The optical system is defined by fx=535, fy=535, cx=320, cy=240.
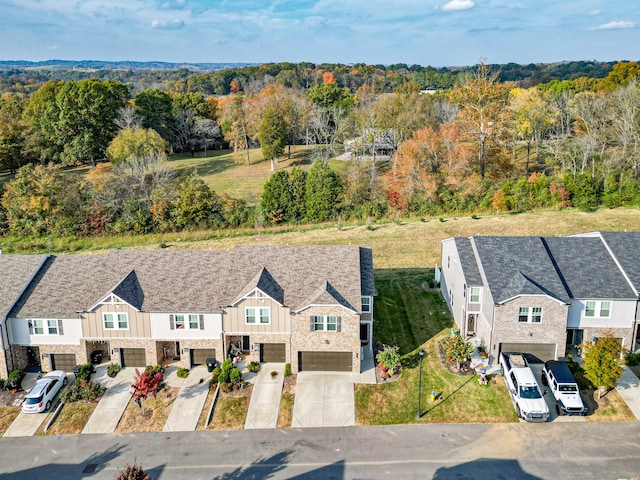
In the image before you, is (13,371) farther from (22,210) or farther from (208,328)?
(22,210)

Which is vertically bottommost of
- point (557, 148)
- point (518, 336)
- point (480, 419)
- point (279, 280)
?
point (480, 419)

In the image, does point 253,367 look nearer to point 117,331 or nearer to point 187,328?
point 187,328

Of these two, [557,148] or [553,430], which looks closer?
[553,430]

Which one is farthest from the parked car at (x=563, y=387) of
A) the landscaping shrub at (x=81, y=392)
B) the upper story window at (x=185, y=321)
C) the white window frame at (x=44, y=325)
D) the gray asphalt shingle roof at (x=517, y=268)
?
the white window frame at (x=44, y=325)

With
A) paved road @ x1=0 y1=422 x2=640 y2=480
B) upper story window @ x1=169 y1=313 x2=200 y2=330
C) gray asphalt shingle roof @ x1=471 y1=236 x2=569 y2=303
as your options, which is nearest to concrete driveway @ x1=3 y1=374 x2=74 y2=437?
paved road @ x1=0 y1=422 x2=640 y2=480

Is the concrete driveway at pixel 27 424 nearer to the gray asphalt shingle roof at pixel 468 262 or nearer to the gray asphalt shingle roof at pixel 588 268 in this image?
the gray asphalt shingle roof at pixel 468 262

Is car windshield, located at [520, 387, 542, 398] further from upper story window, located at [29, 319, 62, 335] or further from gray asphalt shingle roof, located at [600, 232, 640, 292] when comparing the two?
upper story window, located at [29, 319, 62, 335]

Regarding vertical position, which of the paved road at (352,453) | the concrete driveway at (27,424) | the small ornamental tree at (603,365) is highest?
the small ornamental tree at (603,365)

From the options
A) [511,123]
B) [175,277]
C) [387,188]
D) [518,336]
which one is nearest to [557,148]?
[511,123]
